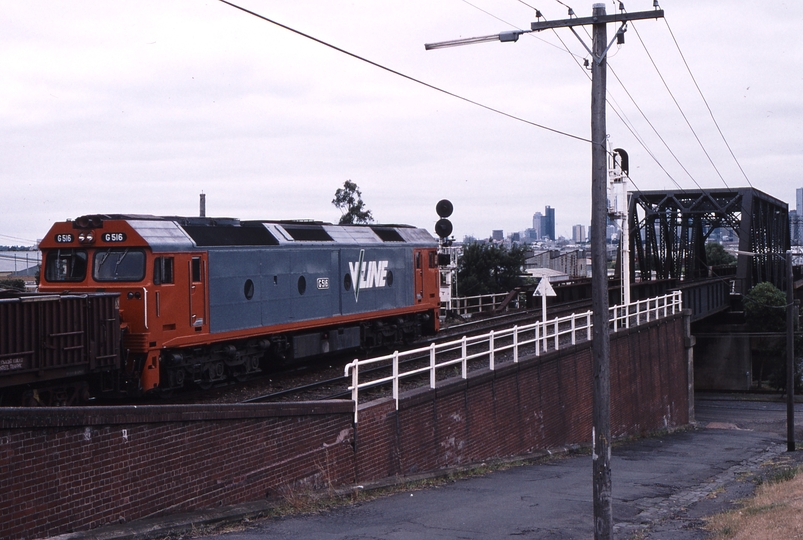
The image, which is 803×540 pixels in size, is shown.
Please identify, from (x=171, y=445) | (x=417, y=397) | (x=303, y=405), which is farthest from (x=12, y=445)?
(x=417, y=397)

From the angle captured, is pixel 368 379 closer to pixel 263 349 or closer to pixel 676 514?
pixel 263 349

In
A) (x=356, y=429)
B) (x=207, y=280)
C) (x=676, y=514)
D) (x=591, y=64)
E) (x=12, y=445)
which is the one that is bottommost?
(x=676, y=514)

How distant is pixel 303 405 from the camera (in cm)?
1327

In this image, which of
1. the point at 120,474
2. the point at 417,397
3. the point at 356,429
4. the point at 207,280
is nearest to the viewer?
the point at 120,474

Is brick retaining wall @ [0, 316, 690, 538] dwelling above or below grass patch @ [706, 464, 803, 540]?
above

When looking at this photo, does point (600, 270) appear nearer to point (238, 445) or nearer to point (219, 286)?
point (238, 445)

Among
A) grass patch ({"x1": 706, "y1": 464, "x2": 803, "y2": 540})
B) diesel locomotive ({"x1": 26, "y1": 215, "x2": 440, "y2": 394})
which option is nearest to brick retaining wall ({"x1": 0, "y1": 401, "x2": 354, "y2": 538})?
diesel locomotive ({"x1": 26, "y1": 215, "x2": 440, "y2": 394})

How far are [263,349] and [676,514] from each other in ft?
31.4

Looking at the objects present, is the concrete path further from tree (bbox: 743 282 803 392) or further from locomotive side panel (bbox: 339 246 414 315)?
tree (bbox: 743 282 803 392)

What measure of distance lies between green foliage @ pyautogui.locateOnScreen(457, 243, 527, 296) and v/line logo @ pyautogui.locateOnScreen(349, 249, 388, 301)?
42.7 meters

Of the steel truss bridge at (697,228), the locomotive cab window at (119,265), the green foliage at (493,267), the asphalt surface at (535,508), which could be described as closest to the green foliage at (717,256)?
the steel truss bridge at (697,228)

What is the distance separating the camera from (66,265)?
677 inches

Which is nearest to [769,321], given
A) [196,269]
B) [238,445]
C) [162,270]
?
[196,269]

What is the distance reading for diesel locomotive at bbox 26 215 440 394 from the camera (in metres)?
16.3
